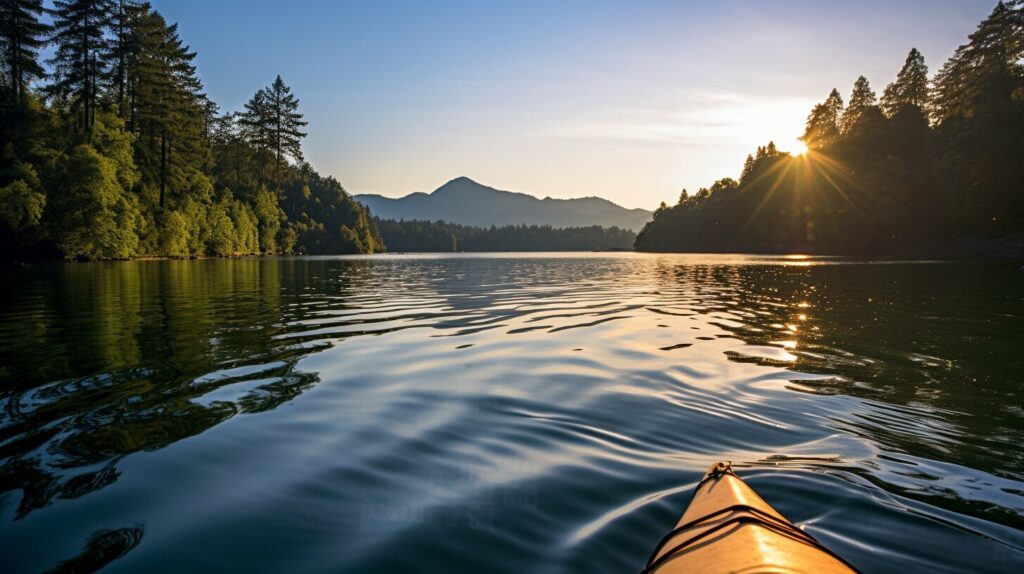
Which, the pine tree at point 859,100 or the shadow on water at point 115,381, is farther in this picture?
the pine tree at point 859,100

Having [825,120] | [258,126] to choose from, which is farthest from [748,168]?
[258,126]

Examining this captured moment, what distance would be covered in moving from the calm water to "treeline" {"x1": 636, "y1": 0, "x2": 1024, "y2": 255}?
71.7 meters

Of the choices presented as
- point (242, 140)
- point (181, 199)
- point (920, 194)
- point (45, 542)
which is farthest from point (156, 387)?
point (920, 194)

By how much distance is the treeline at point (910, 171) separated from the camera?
69312 mm

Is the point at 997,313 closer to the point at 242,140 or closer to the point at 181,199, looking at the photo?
the point at 181,199

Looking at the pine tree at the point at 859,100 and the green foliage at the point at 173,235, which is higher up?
the pine tree at the point at 859,100

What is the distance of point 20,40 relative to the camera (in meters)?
47.2

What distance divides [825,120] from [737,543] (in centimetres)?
14602

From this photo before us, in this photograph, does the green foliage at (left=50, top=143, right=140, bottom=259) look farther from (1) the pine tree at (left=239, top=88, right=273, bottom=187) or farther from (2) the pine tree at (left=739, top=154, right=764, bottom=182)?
(2) the pine tree at (left=739, top=154, right=764, bottom=182)

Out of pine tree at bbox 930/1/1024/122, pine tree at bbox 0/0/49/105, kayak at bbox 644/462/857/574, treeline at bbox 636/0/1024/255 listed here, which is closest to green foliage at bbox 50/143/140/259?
pine tree at bbox 0/0/49/105

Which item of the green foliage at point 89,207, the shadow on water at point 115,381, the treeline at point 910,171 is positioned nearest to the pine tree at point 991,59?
the treeline at point 910,171

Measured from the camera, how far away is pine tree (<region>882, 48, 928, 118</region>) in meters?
106

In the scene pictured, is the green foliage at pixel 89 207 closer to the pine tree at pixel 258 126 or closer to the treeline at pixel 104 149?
the treeline at pixel 104 149

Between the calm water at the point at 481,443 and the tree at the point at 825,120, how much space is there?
128311mm
